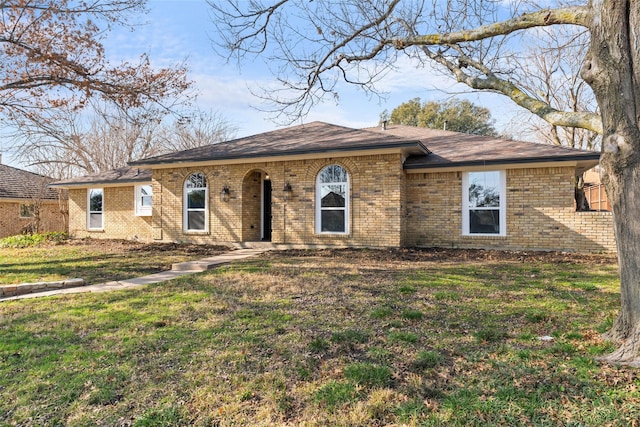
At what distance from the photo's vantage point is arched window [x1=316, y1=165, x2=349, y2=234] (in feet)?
39.5

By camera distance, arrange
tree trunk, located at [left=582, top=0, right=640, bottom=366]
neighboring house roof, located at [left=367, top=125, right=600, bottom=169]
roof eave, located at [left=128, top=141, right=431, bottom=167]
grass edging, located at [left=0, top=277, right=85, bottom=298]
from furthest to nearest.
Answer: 1. roof eave, located at [left=128, top=141, right=431, bottom=167]
2. neighboring house roof, located at [left=367, top=125, right=600, bottom=169]
3. grass edging, located at [left=0, top=277, right=85, bottom=298]
4. tree trunk, located at [left=582, top=0, right=640, bottom=366]

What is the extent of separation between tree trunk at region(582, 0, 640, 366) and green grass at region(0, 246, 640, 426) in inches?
18.3

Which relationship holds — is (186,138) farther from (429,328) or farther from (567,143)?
(429,328)

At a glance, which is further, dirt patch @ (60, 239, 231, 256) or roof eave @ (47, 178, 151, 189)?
roof eave @ (47, 178, 151, 189)

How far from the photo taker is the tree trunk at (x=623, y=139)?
11.0 ft

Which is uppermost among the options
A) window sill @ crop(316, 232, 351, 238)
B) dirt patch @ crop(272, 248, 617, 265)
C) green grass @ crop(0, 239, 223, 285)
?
window sill @ crop(316, 232, 351, 238)

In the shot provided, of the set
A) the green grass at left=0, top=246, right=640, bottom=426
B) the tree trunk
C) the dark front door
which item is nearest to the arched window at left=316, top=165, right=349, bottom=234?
the dark front door

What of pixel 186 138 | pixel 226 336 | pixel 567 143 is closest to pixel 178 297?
pixel 226 336

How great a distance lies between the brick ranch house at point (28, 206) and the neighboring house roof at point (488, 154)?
63.7 feet

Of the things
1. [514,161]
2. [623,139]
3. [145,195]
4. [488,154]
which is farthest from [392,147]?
[145,195]

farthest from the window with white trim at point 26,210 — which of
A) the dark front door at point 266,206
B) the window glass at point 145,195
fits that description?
the dark front door at point 266,206

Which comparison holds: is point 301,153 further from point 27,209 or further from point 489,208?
point 27,209

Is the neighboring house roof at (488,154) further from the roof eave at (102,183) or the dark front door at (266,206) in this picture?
the roof eave at (102,183)

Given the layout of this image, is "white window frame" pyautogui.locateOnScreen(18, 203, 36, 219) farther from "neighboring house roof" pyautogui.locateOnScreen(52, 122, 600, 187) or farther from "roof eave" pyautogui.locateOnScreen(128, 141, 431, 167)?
"roof eave" pyautogui.locateOnScreen(128, 141, 431, 167)
